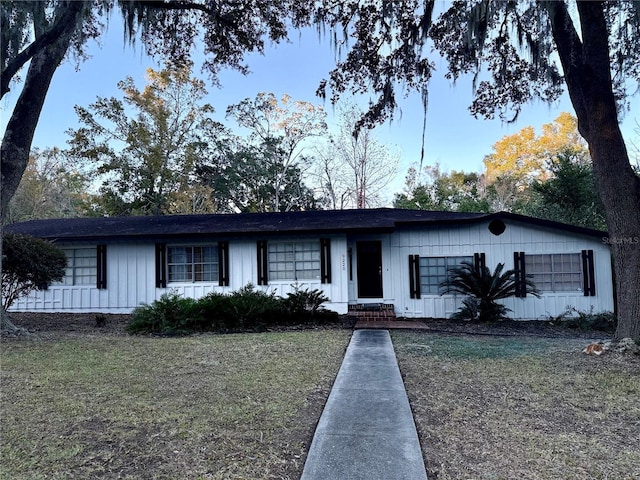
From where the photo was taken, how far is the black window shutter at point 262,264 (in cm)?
1102

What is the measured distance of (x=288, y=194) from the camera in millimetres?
26844

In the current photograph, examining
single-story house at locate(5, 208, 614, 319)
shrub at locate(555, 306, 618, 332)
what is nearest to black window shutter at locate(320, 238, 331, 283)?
single-story house at locate(5, 208, 614, 319)

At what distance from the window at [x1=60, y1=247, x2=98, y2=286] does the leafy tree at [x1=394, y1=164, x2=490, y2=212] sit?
17.0 m

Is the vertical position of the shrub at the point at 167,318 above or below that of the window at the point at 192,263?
below

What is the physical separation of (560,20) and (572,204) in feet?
34.0

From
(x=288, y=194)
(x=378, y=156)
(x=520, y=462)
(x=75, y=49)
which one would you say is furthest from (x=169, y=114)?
(x=520, y=462)

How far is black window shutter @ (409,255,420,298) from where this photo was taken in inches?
421

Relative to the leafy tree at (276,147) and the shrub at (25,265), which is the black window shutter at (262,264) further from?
the leafy tree at (276,147)

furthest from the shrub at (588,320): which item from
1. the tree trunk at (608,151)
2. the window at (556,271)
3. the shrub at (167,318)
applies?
the shrub at (167,318)

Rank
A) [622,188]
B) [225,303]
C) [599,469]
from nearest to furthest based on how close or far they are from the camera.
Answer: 1. [599,469]
2. [622,188]
3. [225,303]

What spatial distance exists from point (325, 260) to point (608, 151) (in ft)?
22.3

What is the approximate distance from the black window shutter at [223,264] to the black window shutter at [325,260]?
274 centimetres

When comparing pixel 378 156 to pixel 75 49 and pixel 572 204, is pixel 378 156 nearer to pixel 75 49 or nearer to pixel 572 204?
pixel 572 204

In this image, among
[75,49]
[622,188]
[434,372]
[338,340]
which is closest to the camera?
[434,372]
